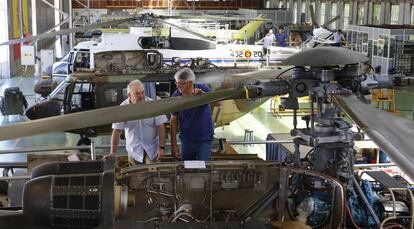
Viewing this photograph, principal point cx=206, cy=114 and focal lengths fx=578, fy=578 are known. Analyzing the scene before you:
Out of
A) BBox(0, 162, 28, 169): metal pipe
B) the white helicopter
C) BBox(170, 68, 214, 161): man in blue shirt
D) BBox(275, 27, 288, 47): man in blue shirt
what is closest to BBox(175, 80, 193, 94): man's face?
BBox(170, 68, 214, 161): man in blue shirt

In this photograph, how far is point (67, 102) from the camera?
1287cm

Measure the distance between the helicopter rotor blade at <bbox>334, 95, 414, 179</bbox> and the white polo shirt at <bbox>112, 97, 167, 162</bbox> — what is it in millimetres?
3207

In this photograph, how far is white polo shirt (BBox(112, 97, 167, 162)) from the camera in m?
6.73

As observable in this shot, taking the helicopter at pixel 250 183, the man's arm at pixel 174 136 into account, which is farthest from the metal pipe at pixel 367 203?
the man's arm at pixel 174 136

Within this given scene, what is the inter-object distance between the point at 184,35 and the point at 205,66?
604cm

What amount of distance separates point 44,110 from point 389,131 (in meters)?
10.8

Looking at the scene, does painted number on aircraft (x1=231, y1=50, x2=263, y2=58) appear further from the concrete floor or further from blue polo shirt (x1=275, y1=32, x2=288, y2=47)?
blue polo shirt (x1=275, y1=32, x2=288, y2=47)

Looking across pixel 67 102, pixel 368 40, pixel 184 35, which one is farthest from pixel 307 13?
pixel 67 102

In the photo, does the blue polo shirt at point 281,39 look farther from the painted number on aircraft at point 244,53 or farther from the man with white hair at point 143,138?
the man with white hair at point 143,138

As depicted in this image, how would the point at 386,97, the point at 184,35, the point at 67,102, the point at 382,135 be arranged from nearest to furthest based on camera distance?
the point at 382,135 < the point at 67,102 < the point at 386,97 < the point at 184,35

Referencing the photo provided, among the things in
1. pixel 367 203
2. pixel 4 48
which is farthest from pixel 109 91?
pixel 4 48

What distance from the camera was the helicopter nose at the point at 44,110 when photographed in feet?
41.9

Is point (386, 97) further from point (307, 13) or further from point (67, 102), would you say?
point (307, 13)

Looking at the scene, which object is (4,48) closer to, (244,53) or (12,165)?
(244,53)
